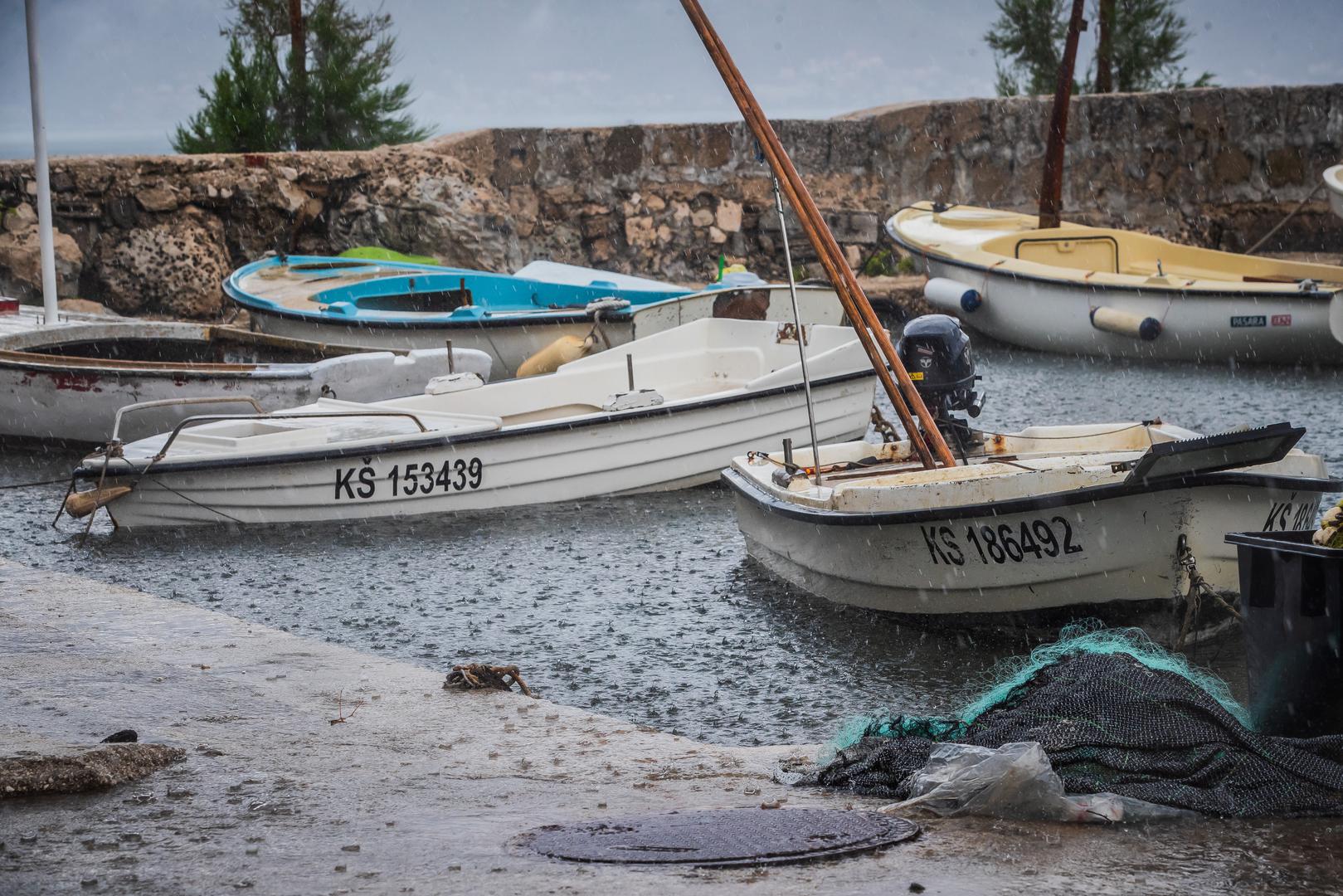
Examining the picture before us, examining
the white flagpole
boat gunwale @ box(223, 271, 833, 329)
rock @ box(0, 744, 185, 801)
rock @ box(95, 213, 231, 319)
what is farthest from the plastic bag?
rock @ box(95, 213, 231, 319)

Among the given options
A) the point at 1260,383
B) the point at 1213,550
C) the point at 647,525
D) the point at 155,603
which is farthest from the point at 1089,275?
the point at 155,603

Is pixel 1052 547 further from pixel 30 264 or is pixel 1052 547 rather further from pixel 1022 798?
pixel 30 264

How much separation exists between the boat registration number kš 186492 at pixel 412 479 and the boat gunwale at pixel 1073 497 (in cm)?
373

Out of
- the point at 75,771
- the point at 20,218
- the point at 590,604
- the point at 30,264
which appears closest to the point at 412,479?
the point at 590,604

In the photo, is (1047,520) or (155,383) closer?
(1047,520)

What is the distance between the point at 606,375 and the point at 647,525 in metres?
2.21

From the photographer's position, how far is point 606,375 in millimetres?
12125

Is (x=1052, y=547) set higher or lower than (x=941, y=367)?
lower

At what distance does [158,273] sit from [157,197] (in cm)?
112

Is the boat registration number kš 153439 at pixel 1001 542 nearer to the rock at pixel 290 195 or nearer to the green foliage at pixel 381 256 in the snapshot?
the green foliage at pixel 381 256

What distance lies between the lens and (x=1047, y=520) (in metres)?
6.94

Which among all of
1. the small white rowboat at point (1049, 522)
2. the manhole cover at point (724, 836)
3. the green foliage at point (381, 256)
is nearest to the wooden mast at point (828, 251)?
the small white rowboat at point (1049, 522)

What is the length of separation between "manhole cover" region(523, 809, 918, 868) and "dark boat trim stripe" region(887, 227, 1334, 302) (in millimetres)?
14618

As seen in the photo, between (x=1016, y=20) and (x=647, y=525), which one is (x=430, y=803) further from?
(x=1016, y=20)
